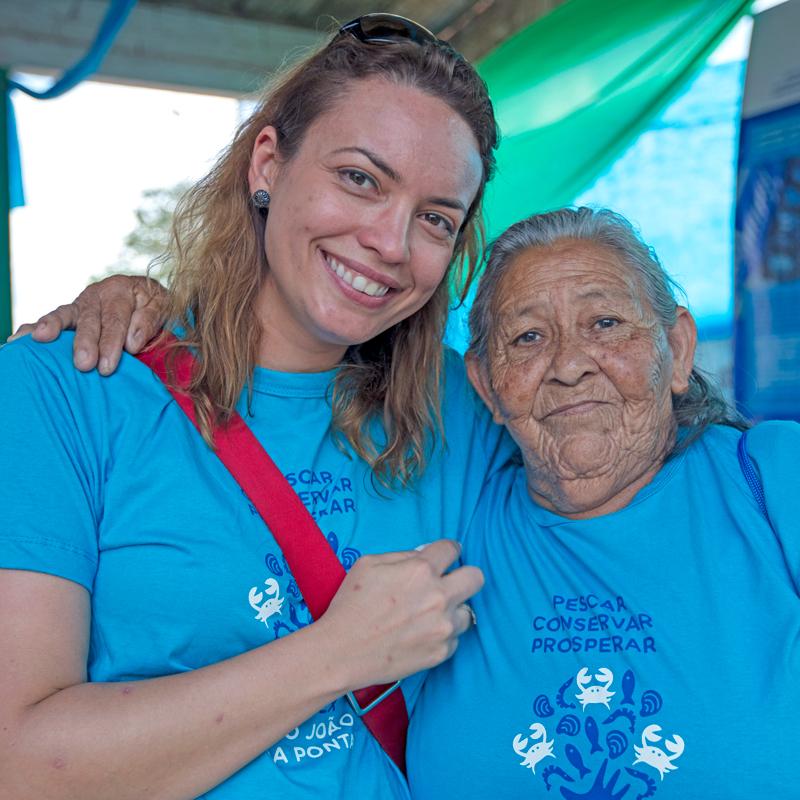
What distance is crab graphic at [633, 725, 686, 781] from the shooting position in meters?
1.47

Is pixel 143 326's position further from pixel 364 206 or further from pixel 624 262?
pixel 624 262

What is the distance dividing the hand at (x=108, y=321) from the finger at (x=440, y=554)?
0.64m

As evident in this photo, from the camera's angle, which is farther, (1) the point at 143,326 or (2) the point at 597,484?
(2) the point at 597,484

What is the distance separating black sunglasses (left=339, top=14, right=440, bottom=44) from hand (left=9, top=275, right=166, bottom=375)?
658 mm

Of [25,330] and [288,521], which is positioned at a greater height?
[25,330]

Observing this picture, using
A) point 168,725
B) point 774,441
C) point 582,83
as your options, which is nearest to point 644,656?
point 774,441

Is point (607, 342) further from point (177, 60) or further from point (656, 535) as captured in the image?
point (177, 60)

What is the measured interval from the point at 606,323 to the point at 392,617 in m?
0.78

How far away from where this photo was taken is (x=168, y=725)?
49.6 inches

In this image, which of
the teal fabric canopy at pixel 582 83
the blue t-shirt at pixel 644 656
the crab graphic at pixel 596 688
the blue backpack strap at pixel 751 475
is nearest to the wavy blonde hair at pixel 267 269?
the blue t-shirt at pixel 644 656

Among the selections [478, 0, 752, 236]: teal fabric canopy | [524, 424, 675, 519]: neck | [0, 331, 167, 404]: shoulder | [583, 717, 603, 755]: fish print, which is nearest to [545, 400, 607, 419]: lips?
[524, 424, 675, 519]: neck

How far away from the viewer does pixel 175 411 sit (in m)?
1.57

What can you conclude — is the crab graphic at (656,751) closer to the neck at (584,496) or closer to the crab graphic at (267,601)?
the neck at (584,496)

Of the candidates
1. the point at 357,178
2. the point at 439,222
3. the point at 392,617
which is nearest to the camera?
the point at 392,617
